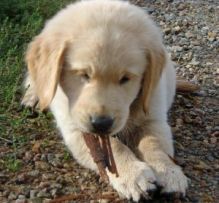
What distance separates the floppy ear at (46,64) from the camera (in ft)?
13.2

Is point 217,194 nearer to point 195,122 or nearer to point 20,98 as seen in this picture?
point 195,122

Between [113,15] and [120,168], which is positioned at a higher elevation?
[113,15]

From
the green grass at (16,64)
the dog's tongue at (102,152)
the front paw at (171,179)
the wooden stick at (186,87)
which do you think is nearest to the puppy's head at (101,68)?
the dog's tongue at (102,152)

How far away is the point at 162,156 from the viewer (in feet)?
13.3

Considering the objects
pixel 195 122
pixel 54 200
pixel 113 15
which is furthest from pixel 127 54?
pixel 195 122

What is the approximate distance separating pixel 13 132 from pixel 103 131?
3.47 feet

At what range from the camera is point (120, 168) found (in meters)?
3.91

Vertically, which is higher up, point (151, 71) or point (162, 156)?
point (151, 71)

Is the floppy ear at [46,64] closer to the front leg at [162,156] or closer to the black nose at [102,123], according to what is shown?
the black nose at [102,123]

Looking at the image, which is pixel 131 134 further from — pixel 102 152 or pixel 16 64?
pixel 16 64

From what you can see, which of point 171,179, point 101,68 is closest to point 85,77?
point 101,68

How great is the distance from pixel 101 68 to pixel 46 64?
17.7 inches

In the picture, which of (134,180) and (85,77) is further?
(85,77)

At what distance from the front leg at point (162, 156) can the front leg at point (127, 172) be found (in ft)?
0.26
